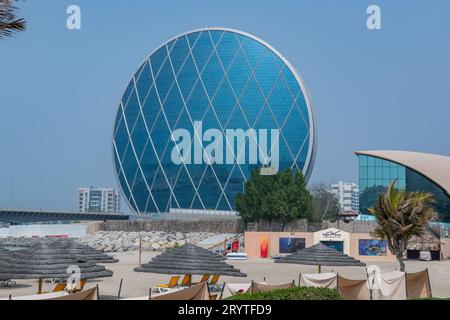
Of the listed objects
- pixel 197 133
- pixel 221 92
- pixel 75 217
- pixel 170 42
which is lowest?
pixel 75 217

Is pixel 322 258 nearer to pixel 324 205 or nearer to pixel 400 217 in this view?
pixel 400 217

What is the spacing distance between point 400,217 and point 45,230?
8641 cm

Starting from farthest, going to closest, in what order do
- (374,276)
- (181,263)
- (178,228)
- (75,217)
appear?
(75,217) < (178,228) < (181,263) < (374,276)

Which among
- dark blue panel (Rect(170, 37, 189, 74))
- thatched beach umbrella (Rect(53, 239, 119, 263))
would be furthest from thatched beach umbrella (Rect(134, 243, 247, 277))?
dark blue panel (Rect(170, 37, 189, 74))

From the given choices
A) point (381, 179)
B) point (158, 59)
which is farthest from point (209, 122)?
point (381, 179)

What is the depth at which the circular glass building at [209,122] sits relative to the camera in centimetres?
8806

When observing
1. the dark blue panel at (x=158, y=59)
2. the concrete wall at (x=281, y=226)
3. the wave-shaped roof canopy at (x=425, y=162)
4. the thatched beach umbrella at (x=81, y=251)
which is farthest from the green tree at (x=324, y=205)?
the thatched beach umbrella at (x=81, y=251)

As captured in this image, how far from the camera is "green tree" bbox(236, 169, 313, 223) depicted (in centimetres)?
5716

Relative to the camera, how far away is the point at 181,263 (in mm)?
17906

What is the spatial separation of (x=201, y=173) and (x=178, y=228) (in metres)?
23.6

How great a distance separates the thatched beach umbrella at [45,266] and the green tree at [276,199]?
3916cm
